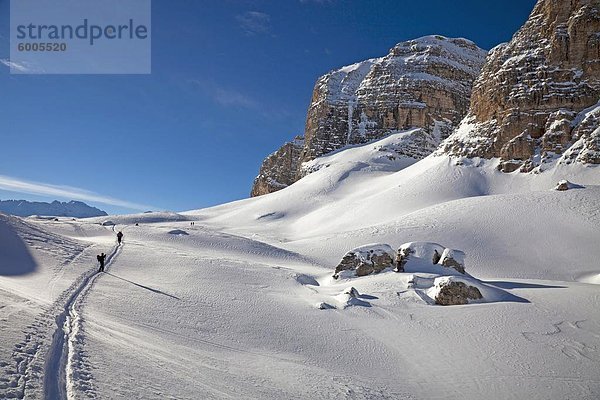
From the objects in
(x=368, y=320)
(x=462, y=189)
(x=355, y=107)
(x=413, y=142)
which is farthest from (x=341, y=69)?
(x=368, y=320)

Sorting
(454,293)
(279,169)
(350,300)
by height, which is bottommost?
(350,300)

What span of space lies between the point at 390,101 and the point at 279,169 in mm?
43027

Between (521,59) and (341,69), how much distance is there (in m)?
80.7

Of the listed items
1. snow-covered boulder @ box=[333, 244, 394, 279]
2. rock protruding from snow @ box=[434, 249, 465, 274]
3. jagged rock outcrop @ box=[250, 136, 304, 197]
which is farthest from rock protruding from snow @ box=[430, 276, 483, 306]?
jagged rock outcrop @ box=[250, 136, 304, 197]

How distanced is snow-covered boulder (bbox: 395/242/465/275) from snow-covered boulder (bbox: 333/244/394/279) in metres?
0.72

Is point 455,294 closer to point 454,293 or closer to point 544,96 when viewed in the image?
point 454,293

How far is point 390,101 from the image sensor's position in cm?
11294

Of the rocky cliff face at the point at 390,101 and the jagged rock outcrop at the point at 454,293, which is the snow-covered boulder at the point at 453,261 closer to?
the jagged rock outcrop at the point at 454,293

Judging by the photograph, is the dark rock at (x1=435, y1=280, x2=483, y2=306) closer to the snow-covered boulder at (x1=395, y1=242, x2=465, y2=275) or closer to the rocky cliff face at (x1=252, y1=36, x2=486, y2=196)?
the snow-covered boulder at (x1=395, y1=242, x2=465, y2=275)

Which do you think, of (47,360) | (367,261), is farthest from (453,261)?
(47,360)

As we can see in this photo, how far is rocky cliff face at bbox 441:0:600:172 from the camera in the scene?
2031 inches

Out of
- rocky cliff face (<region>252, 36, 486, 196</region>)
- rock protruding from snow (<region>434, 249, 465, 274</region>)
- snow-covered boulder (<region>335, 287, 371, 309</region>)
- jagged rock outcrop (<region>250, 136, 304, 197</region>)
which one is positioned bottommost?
snow-covered boulder (<region>335, 287, 371, 309</region>)

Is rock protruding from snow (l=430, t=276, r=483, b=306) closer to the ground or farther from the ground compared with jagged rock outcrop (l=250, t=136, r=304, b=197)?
closer to the ground

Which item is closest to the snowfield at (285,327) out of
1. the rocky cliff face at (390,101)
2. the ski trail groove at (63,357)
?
the ski trail groove at (63,357)
